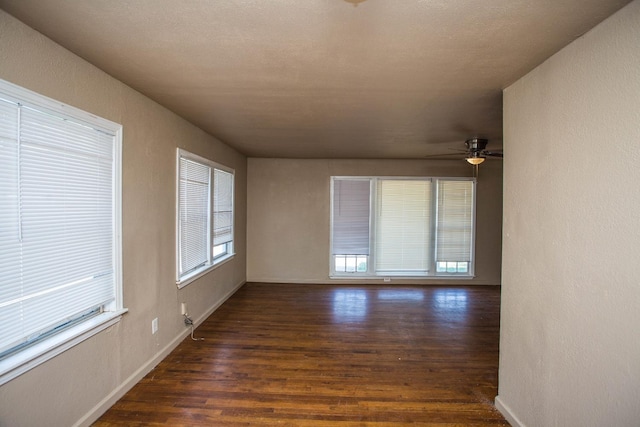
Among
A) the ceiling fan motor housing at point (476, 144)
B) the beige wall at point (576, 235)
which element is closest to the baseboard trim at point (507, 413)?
the beige wall at point (576, 235)

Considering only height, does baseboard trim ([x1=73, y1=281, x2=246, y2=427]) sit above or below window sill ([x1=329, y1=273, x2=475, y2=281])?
below

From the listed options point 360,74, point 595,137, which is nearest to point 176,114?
point 360,74

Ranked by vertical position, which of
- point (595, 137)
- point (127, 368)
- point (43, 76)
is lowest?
point (127, 368)

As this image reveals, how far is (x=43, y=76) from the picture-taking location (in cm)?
159

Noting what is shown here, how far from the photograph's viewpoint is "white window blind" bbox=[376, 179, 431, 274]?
5.56 meters

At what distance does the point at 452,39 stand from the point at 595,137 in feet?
2.85

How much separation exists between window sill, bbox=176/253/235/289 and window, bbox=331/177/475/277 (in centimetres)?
213

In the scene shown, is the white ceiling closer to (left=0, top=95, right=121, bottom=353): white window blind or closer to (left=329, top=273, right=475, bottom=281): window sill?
(left=0, top=95, right=121, bottom=353): white window blind

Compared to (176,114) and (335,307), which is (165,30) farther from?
(335,307)

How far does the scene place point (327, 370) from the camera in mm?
2652

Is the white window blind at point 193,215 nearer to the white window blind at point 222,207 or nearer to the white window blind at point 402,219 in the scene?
the white window blind at point 222,207

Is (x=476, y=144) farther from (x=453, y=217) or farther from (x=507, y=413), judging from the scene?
(x=507, y=413)

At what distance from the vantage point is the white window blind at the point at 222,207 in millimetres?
4105

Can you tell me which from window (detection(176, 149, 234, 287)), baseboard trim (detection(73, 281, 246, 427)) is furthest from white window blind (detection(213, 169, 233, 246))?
baseboard trim (detection(73, 281, 246, 427))
